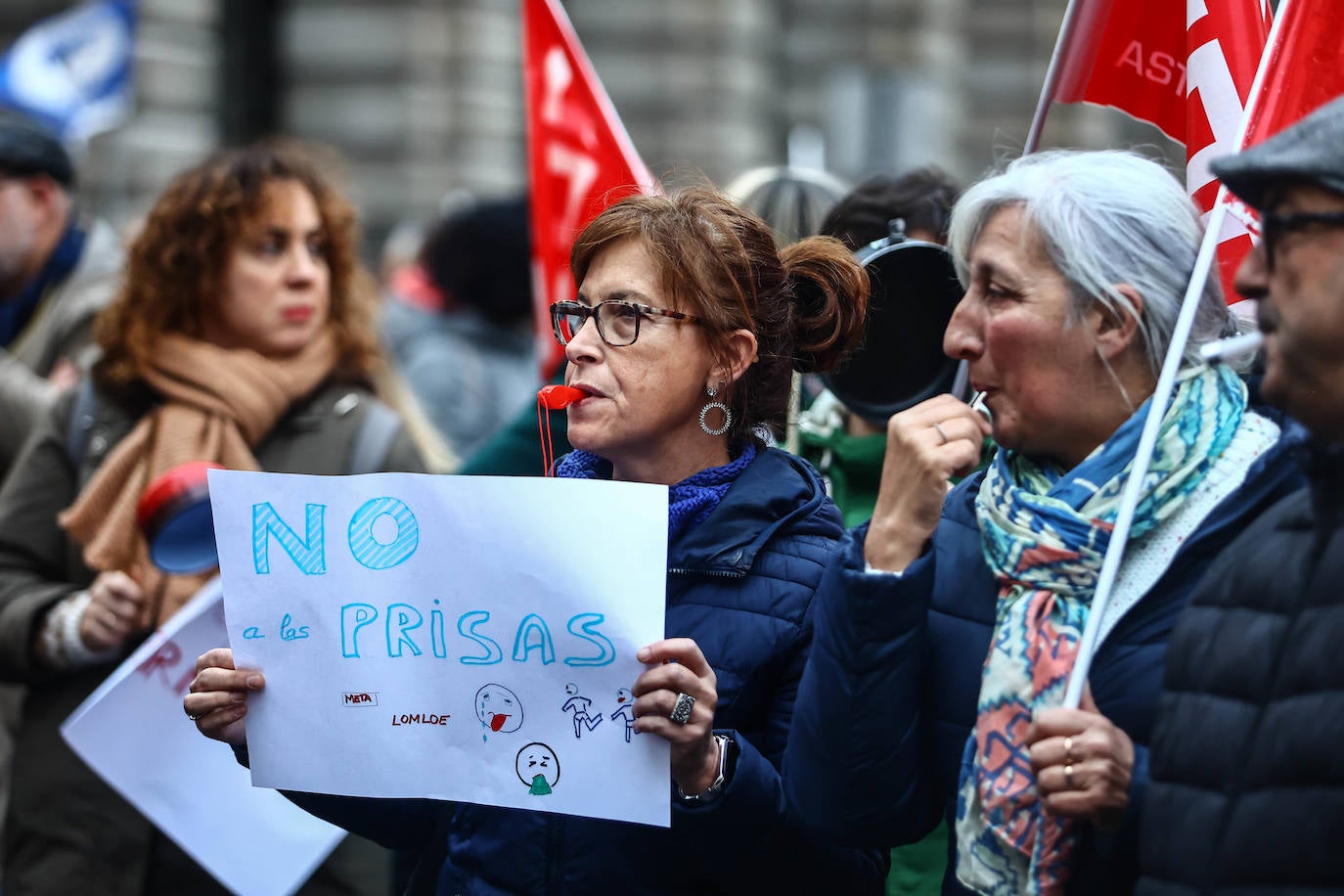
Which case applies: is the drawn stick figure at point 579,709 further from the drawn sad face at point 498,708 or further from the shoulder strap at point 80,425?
the shoulder strap at point 80,425

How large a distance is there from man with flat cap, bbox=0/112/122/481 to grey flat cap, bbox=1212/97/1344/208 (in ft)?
11.6

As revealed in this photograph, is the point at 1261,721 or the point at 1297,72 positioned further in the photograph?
the point at 1297,72

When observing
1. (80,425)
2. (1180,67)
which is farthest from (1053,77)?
(80,425)

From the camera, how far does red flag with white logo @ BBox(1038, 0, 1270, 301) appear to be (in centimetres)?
269

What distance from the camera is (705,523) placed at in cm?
250

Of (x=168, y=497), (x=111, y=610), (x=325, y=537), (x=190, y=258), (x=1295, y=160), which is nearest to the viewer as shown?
(x=1295, y=160)

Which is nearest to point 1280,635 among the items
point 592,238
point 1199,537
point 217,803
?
point 1199,537

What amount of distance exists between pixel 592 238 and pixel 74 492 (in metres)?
1.64

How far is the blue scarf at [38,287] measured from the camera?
4.86 m

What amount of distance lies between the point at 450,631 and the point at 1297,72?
4.62ft

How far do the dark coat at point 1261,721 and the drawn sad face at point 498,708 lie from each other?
0.86 m

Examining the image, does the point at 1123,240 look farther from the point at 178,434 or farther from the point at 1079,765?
the point at 178,434

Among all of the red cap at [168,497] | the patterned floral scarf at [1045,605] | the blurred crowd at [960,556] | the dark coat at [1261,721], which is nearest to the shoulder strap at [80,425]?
the blurred crowd at [960,556]

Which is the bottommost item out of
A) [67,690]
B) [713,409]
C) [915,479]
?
[67,690]
